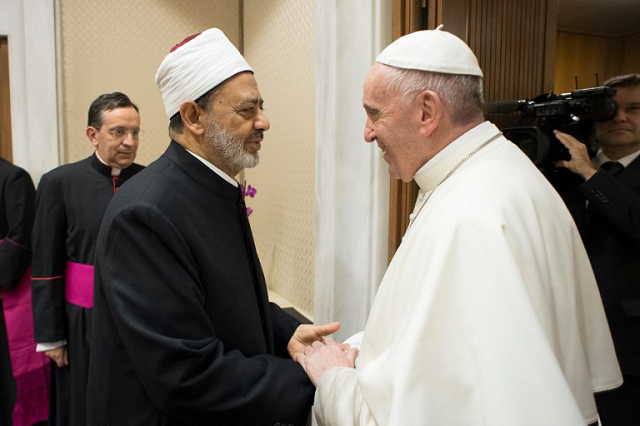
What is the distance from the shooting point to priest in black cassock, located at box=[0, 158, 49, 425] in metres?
2.98

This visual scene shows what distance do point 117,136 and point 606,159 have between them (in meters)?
2.32

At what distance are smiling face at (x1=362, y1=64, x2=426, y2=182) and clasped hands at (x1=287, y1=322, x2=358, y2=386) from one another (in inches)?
21.0

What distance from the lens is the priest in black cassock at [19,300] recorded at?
298 centimetres

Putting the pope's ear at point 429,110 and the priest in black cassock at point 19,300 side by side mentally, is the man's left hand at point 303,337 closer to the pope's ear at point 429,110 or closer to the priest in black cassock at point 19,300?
the pope's ear at point 429,110

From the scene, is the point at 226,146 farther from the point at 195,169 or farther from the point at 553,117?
the point at 553,117

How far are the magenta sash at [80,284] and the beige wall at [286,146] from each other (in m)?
1.27

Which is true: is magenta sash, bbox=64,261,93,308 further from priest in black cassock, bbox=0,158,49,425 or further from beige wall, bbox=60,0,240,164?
beige wall, bbox=60,0,240,164

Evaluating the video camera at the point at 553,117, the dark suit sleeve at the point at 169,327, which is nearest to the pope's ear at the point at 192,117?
the dark suit sleeve at the point at 169,327

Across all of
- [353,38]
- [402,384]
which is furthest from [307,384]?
[353,38]

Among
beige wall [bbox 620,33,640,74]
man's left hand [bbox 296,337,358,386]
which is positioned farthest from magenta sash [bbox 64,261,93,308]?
beige wall [bbox 620,33,640,74]

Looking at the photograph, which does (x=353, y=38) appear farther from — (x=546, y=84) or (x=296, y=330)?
(x=296, y=330)

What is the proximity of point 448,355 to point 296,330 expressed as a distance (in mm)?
818

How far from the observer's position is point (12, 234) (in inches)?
119

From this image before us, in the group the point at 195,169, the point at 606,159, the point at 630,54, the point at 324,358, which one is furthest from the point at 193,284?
the point at 630,54
